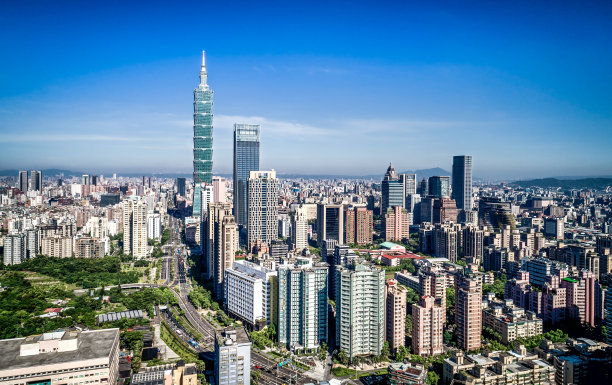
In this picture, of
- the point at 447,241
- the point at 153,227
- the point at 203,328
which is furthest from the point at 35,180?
the point at 447,241

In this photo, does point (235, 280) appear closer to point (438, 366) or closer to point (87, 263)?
point (438, 366)

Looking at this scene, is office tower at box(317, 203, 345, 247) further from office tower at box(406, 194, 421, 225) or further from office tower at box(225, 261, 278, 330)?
office tower at box(225, 261, 278, 330)

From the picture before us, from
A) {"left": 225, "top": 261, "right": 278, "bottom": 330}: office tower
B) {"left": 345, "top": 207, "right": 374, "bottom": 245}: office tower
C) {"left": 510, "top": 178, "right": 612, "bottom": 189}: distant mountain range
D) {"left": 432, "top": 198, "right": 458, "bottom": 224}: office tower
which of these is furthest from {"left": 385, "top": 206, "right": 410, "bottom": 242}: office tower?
{"left": 225, "top": 261, "right": 278, "bottom": 330}: office tower

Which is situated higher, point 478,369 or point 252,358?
point 478,369

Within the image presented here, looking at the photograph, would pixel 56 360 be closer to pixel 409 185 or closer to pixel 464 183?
pixel 409 185

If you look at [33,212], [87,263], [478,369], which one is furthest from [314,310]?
[33,212]
